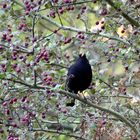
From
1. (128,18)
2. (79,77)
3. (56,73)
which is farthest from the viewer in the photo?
(79,77)

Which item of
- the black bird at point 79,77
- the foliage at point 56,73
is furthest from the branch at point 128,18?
the black bird at point 79,77

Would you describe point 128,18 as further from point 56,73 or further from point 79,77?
point 56,73

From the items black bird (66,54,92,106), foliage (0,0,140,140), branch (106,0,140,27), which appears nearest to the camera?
foliage (0,0,140,140)

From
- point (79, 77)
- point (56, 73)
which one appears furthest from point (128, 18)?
point (56, 73)

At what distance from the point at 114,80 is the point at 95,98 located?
26.9 inches

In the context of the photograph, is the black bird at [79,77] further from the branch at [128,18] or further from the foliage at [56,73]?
the branch at [128,18]

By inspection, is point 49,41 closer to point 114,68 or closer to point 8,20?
point 8,20

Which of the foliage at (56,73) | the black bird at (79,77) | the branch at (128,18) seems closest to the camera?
the foliage at (56,73)

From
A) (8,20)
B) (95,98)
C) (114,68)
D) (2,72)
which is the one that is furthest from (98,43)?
(114,68)

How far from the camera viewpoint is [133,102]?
5.38 metres

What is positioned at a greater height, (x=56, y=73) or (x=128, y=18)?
(x=128, y=18)

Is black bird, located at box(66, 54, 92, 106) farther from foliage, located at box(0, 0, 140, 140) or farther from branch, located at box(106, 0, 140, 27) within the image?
branch, located at box(106, 0, 140, 27)

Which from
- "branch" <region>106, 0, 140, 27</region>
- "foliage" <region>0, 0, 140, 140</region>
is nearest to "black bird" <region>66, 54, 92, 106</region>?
"foliage" <region>0, 0, 140, 140</region>

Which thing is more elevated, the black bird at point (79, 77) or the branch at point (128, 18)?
the branch at point (128, 18)
